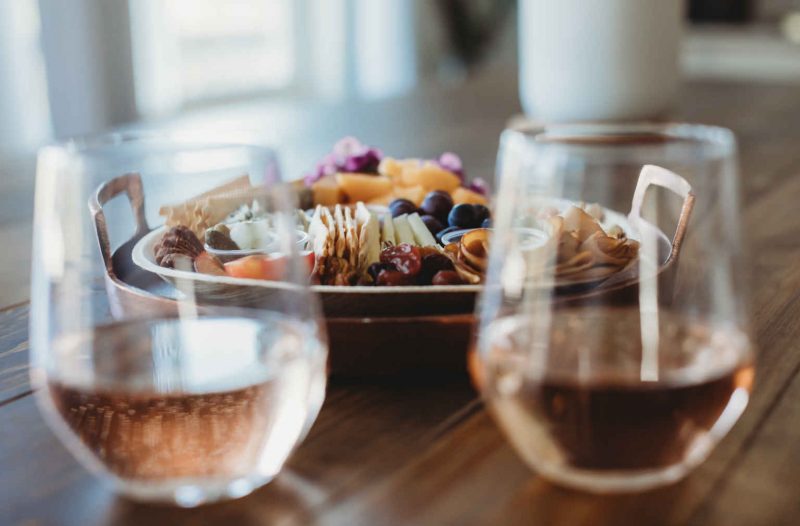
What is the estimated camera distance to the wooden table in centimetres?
34

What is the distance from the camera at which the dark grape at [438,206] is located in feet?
2.19

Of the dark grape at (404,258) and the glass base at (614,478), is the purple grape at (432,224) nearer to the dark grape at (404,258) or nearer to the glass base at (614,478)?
the dark grape at (404,258)

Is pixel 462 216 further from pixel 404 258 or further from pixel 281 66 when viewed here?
pixel 281 66

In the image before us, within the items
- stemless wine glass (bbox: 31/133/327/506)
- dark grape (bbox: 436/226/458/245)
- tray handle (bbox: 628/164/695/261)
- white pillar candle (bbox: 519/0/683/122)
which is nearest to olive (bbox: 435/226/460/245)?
Result: dark grape (bbox: 436/226/458/245)

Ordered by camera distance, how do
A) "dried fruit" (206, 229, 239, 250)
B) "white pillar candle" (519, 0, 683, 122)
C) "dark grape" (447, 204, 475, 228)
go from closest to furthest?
1. "dried fruit" (206, 229, 239, 250)
2. "dark grape" (447, 204, 475, 228)
3. "white pillar candle" (519, 0, 683, 122)

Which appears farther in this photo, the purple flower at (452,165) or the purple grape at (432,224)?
the purple flower at (452,165)

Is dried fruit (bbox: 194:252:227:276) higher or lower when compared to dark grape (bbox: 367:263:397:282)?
higher

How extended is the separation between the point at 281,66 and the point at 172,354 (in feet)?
11.3

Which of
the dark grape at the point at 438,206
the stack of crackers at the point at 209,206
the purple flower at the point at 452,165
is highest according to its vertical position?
the stack of crackers at the point at 209,206

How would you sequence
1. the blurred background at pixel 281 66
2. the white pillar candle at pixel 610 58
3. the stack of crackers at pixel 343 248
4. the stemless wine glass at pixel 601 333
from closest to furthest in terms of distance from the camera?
the stemless wine glass at pixel 601 333
the stack of crackers at pixel 343 248
the white pillar candle at pixel 610 58
the blurred background at pixel 281 66

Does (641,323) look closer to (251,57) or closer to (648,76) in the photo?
(648,76)

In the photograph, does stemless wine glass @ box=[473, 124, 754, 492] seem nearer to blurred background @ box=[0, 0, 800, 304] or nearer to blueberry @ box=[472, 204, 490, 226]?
blueberry @ box=[472, 204, 490, 226]

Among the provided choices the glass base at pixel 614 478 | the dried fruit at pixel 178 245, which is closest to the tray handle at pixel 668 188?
the glass base at pixel 614 478

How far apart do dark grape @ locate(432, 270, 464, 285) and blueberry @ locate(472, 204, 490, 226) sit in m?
0.14
